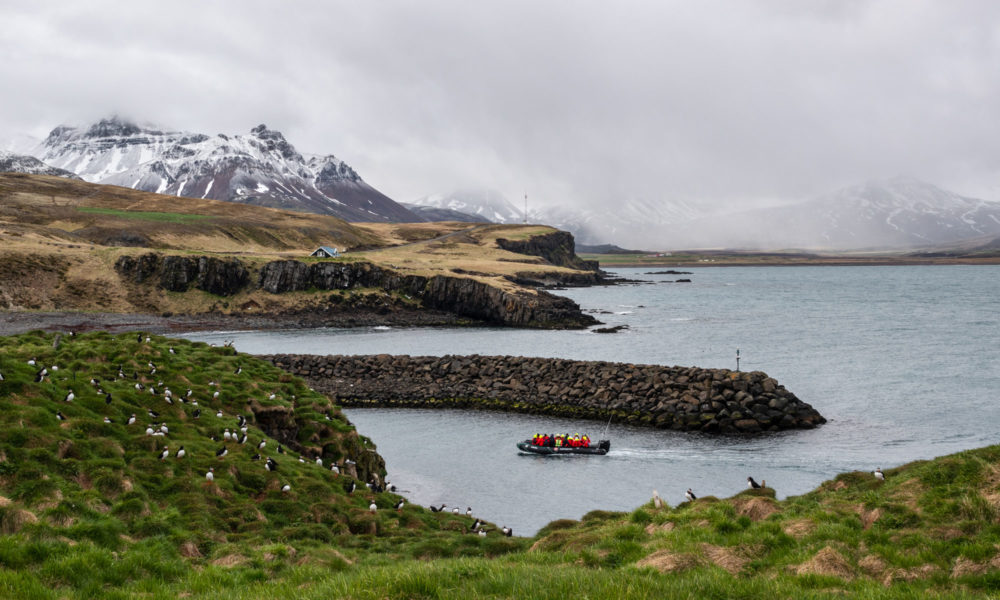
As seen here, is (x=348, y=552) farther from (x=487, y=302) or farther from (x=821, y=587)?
(x=487, y=302)

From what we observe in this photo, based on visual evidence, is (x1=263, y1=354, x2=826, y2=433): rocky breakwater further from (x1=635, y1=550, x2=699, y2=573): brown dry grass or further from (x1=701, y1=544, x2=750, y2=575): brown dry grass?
(x1=635, y1=550, x2=699, y2=573): brown dry grass

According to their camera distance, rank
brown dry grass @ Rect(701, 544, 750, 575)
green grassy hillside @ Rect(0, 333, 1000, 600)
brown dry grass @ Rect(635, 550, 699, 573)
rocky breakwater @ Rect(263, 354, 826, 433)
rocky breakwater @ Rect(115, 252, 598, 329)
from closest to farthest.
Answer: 1. green grassy hillside @ Rect(0, 333, 1000, 600)
2. brown dry grass @ Rect(635, 550, 699, 573)
3. brown dry grass @ Rect(701, 544, 750, 575)
4. rocky breakwater @ Rect(263, 354, 826, 433)
5. rocky breakwater @ Rect(115, 252, 598, 329)

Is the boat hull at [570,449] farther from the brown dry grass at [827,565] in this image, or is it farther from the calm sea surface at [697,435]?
the brown dry grass at [827,565]

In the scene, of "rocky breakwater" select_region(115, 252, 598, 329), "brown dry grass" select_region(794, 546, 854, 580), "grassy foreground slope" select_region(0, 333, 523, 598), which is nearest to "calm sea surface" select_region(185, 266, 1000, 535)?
"rocky breakwater" select_region(115, 252, 598, 329)

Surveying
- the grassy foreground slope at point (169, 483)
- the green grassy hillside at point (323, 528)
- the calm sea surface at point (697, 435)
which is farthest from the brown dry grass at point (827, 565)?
the calm sea surface at point (697, 435)

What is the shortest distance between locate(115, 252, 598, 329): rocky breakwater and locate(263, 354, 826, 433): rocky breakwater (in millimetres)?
47269

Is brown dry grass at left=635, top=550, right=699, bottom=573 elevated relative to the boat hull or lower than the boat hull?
elevated

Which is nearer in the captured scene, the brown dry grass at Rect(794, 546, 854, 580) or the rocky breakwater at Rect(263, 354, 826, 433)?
the brown dry grass at Rect(794, 546, 854, 580)

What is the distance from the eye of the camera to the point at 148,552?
49.4 ft

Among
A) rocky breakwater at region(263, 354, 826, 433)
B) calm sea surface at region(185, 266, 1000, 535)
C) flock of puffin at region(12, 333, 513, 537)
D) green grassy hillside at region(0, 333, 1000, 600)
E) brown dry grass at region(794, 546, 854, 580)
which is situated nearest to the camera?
green grassy hillside at region(0, 333, 1000, 600)

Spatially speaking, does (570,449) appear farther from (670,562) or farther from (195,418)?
(670,562)

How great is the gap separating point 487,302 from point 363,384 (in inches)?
2386

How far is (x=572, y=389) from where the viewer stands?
62750 mm

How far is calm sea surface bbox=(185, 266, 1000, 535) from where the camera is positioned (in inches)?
1631
